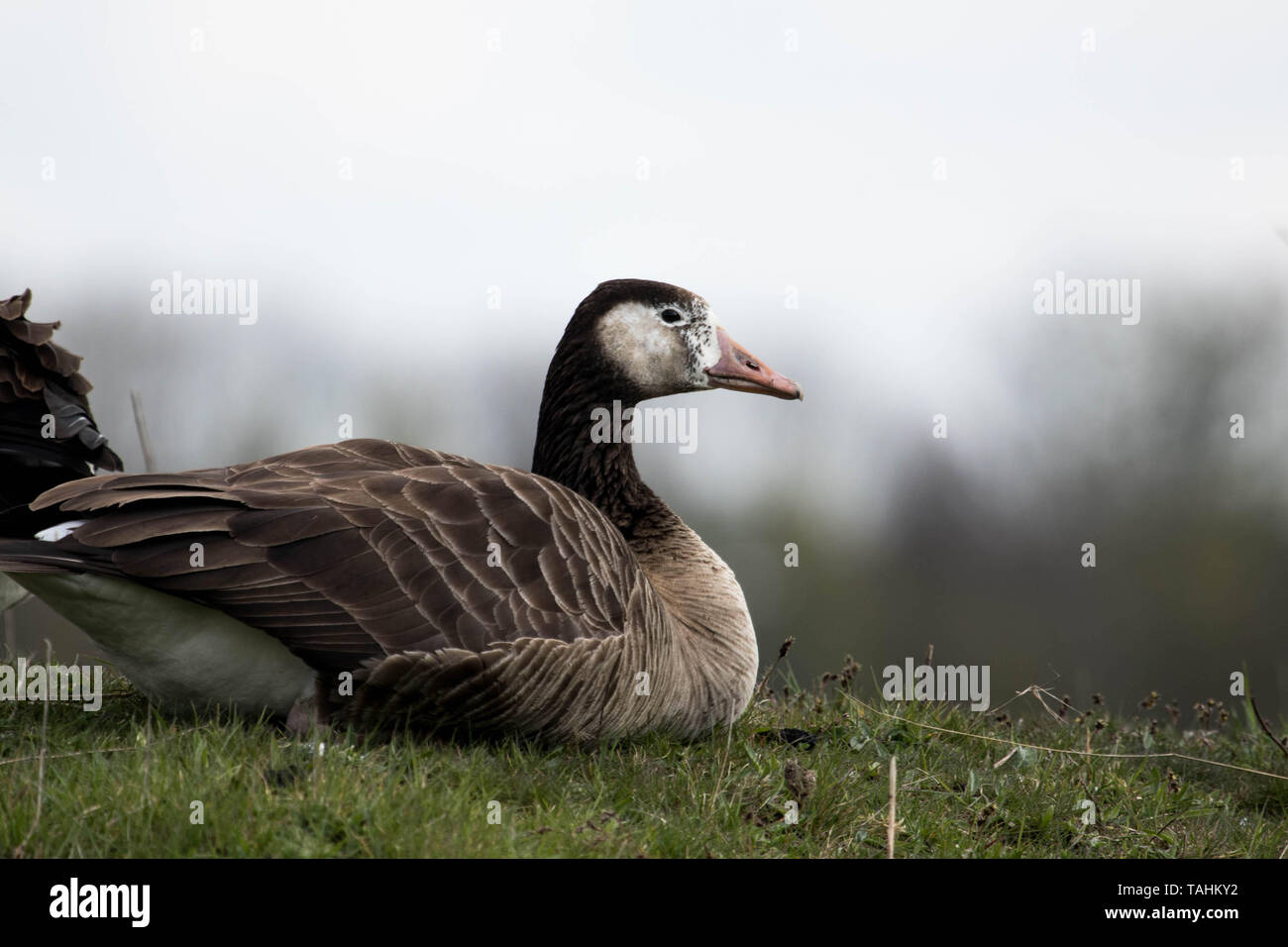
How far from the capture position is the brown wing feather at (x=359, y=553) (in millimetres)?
4906

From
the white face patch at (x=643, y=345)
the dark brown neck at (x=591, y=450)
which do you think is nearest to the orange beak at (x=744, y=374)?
the white face patch at (x=643, y=345)

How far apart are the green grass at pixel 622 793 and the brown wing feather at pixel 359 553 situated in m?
0.52

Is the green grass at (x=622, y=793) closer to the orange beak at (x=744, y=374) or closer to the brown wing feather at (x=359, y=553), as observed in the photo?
the brown wing feather at (x=359, y=553)

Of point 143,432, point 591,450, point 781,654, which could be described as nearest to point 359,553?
point 591,450

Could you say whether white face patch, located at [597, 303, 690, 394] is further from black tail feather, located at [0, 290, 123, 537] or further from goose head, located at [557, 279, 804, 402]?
black tail feather, located at [0, 290, 123, 537]

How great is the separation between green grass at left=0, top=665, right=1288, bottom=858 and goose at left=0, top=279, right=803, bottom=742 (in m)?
0.20

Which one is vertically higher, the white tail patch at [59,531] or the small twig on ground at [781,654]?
the white tail patch at [59,531]

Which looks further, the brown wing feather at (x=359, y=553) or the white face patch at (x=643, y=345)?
the white face patch at (x=643, y=345)

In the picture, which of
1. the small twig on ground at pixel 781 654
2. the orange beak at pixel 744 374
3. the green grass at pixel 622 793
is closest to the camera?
the green grass at pixel 622 793

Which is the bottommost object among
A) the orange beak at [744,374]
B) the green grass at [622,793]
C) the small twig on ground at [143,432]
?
the green grass at [622,793]

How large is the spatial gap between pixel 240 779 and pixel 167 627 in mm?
1183

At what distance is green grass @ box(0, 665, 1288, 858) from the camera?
12.8ft

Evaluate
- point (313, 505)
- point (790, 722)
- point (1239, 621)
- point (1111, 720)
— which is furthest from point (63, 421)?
point (1239, 621)

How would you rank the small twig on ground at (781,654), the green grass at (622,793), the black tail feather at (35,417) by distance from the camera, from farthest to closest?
the small twig on ground at (781,654) → the black tail feather at (35,417) → the green grass at (622,793)
